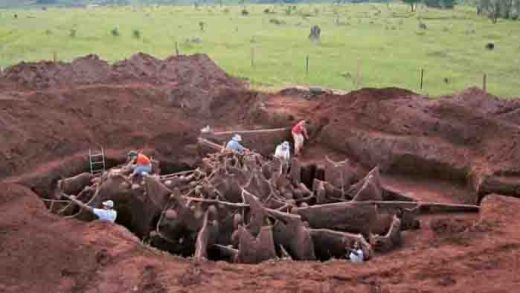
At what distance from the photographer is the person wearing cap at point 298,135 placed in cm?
2348

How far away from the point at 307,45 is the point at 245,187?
94.0 ft

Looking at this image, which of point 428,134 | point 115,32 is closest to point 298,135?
point 428,134

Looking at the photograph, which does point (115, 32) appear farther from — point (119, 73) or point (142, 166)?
point (142, 166)

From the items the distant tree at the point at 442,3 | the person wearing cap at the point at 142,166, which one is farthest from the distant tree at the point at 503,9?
the person wearing cap at the point at 142,166

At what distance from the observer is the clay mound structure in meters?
14.5

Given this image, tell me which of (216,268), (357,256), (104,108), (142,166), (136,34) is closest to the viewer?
(216,268)

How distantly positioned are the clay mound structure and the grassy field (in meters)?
8.82

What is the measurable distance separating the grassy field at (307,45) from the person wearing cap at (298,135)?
10467mm

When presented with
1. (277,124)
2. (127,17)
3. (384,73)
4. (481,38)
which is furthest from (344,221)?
(127,17)

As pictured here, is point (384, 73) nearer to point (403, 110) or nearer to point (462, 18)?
point (403, 110)

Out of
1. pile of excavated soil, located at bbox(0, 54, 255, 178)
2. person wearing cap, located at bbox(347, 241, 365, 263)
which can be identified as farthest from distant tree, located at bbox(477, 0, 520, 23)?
person wearing cap, located at bbox(347, 241, 365, 263)

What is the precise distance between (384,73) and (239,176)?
1978cm

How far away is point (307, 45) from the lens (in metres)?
46.1

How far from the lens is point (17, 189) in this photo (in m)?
18.4
